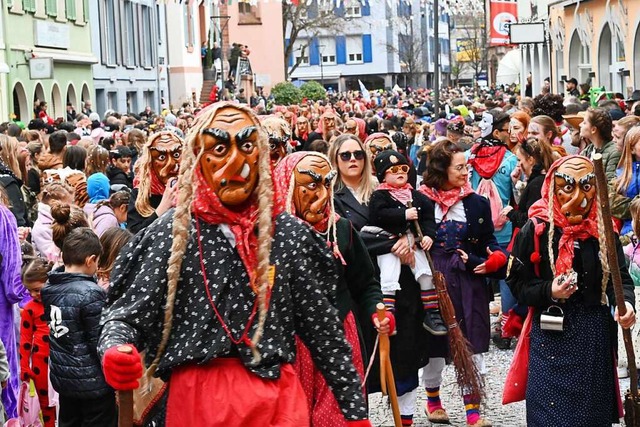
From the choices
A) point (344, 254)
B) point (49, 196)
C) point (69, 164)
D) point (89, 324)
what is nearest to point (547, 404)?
point (344, 254)

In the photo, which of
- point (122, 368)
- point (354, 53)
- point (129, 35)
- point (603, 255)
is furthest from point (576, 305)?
point (354, 53)

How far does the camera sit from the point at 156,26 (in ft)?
157

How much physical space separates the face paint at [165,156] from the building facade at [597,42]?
1781 cm

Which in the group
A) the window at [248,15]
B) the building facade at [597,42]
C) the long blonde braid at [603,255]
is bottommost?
the long blonde braid at [603,255]

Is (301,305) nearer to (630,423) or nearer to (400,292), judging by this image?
(630,423)

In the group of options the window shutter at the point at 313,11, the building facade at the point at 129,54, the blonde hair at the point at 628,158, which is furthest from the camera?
the window shutter at the point at 313,11

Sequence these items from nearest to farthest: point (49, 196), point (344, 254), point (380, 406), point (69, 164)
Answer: point (344, 254), point (380, 406), point (49, 196), point (69, 164)

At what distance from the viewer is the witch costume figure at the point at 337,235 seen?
5.81 meters

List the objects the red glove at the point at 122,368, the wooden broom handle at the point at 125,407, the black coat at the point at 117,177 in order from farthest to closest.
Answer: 1. the black coat at the point at 117,177
2. the wooden broom handle at the point at 125,407
3. the red glove at the point at 122,368

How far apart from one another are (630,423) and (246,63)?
50793 mm

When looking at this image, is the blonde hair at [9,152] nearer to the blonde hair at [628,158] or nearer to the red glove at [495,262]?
the red glove at [495,262]

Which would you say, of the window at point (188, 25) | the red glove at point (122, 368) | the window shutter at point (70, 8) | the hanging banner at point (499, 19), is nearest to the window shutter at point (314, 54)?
the window at point (188, 25)

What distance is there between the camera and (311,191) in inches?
248

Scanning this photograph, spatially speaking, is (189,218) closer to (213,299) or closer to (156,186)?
(213,299)
